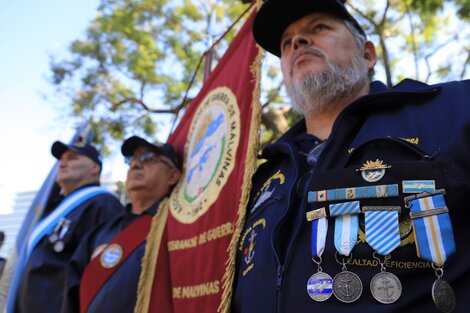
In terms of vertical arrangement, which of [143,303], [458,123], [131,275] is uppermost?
[458,123]

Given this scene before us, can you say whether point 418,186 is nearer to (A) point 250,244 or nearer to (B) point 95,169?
(A) point 250,244

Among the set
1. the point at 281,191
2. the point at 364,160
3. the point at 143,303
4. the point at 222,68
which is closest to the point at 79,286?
the point at 143,303

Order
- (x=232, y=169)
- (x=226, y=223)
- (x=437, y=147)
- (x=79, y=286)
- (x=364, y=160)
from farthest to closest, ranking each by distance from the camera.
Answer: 1. (x=79, y=286)
2. (x=232, y=169)
3. (x=226, y=223)
4. (x=364, y=160)
5. (x=437, y=147)

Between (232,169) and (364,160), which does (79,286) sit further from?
(364,160)

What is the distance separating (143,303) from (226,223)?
763 millimetres

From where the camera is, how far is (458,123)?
158 cm

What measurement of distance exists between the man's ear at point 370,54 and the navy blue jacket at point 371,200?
627 millimetres

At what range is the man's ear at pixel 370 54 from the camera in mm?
2516

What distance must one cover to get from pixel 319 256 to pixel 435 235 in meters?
0.36

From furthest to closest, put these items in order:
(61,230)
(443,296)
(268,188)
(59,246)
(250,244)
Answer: (61,230) → (59,246) → (268,188) → (250,244) → (443,296)

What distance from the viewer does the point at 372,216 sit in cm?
154

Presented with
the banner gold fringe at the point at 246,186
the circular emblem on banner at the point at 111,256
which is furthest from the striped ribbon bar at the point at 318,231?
the circular emblem on banner at the point at 111,256

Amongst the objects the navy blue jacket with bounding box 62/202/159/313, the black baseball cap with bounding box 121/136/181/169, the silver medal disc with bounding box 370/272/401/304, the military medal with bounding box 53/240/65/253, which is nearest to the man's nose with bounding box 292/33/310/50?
the silver medal disc with bounding box 370/272/401/304

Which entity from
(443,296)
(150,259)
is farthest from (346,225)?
(150,259)
